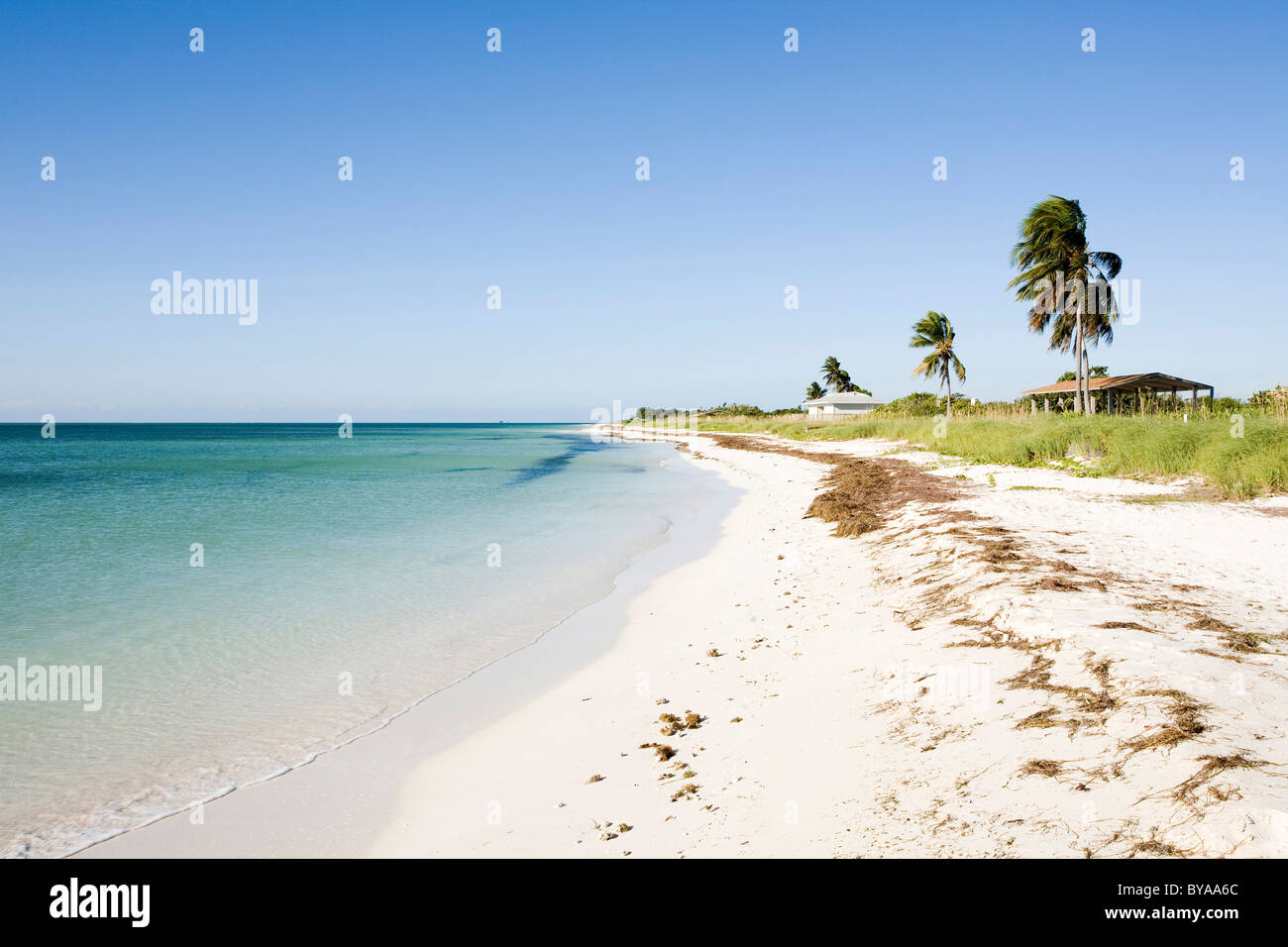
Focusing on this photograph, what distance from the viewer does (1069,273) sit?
117 feet

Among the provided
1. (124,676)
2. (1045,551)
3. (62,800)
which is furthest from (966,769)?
(124,676)

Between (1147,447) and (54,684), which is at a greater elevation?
(1147,447)

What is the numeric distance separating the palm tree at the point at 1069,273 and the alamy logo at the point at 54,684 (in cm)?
3909

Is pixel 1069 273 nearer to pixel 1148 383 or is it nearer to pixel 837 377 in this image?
pixel 1148 383

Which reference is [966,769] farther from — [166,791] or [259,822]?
[166,791]

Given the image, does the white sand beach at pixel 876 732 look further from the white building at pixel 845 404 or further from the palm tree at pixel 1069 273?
the white building at pixel 845 404

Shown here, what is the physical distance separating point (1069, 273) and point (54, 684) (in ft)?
141

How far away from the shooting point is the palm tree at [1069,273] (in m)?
34.9

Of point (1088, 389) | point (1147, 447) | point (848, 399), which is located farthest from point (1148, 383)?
point (848, 399)
